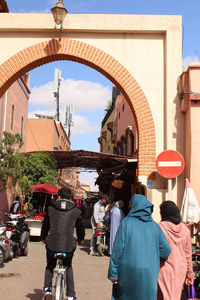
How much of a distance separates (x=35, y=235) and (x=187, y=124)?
714cm

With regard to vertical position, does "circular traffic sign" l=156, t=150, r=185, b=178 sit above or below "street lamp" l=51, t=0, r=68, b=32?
below

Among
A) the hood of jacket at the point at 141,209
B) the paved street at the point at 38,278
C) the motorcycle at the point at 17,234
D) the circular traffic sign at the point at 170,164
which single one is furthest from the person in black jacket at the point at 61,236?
the motorcycle at the point at 17,234

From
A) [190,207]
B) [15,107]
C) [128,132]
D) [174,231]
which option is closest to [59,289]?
[174,231]

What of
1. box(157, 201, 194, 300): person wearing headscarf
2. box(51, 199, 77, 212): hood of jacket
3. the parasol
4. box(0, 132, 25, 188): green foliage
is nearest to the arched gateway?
the parasol

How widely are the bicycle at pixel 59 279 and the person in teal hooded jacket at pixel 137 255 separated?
3.59 feet

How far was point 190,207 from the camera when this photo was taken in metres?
8.96

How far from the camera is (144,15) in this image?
10305 millimetres

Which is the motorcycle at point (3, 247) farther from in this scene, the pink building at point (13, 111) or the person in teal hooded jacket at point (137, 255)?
the pink building at point (13, 111)

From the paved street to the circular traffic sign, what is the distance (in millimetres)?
2515

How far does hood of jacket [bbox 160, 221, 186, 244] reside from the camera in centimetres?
455

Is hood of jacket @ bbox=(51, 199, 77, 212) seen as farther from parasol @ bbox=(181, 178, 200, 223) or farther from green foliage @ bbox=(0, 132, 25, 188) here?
green foliage @ bbox=(0, 132, 25, 188)

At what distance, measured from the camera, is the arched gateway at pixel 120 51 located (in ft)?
33.0

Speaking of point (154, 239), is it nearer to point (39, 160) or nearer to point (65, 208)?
point (65, 208)

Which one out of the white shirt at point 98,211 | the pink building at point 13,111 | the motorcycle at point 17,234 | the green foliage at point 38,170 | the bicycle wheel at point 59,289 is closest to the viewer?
the bicycle wheel at point 59,289
